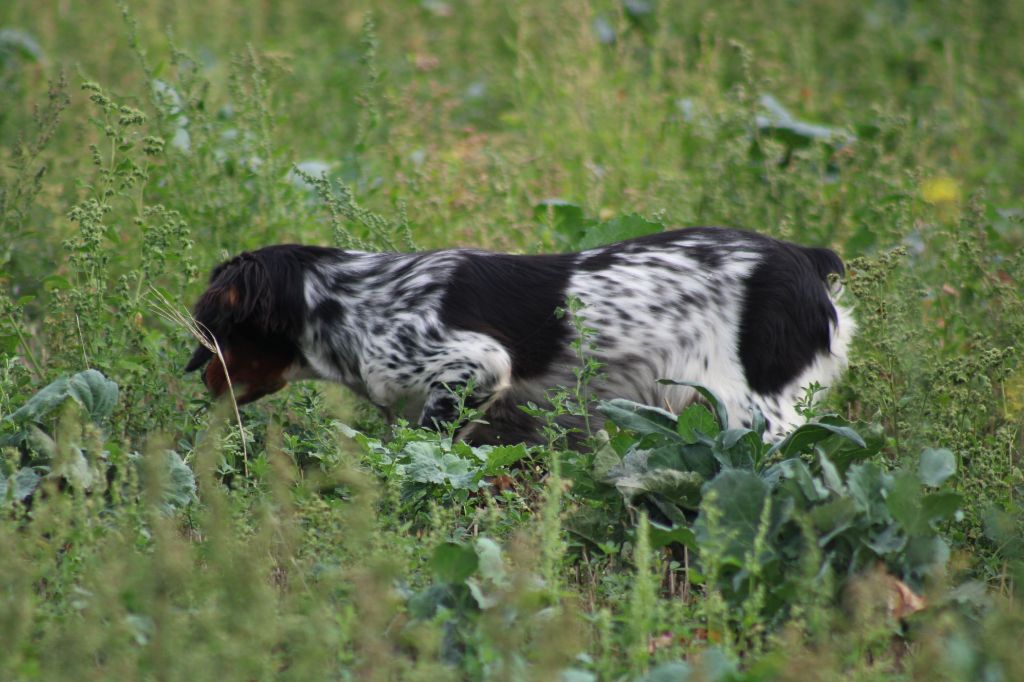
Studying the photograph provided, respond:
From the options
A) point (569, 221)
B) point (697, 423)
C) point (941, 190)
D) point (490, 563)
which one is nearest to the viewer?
point (490, 563)

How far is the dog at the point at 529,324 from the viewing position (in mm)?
4773

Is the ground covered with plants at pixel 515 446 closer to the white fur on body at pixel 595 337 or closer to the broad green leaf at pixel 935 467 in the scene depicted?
the broad green leaf at pixel 935 467

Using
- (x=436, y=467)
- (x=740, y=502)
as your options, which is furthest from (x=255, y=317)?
(x=740, y=502)

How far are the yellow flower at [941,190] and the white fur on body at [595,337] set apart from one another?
253 cm

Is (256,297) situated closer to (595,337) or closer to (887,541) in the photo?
(595,337)

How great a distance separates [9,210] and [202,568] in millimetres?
2333

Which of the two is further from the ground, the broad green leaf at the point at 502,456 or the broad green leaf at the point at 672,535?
the broad green leaf at the point at 672,535

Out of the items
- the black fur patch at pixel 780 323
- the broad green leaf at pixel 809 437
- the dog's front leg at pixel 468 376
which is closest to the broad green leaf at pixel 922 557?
the broad green leaf at pixel 809 437

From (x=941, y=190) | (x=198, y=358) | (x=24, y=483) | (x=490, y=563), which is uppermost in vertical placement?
(x=490, y=563)

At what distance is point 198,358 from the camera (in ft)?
16.3

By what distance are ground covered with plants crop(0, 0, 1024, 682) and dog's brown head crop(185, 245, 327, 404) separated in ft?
0.50

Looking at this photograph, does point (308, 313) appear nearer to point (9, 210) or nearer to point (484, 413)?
point (484, 413)

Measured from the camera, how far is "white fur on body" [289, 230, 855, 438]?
4.79 m

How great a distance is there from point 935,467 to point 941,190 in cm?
413
